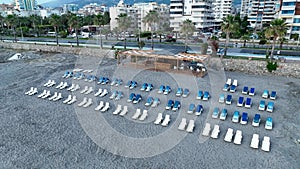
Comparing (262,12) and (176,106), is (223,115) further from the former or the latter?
(262,12)

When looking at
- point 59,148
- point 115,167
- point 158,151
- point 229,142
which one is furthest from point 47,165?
point 229,142

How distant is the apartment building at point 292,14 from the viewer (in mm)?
45750

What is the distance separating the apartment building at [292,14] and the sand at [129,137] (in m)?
32.2

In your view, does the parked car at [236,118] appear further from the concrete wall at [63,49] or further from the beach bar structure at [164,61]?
the concrete wall at [63,49]

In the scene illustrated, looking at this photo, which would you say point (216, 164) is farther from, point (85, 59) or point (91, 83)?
point (85, 59)

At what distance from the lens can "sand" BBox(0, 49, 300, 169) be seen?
11445 mm

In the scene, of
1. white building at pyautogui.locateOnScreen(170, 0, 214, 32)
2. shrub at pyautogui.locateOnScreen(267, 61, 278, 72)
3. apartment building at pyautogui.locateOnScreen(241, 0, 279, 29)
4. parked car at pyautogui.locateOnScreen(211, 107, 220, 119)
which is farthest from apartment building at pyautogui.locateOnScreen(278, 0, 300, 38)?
parked car at pyautogui.locateOnScreen(211, 107, 220, 119)

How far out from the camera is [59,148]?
12.6 m

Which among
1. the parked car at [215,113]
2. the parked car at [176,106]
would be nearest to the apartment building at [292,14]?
the parked car at [215,113]

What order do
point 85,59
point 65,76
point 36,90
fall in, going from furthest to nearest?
point 85,59
point 65,76
point 36,90

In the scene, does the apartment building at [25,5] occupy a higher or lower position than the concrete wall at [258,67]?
higher

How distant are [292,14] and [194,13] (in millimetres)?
27237

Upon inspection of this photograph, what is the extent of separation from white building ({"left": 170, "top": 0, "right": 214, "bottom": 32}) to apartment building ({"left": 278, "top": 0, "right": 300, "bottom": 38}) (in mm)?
22833

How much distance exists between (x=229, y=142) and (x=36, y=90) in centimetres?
1944
